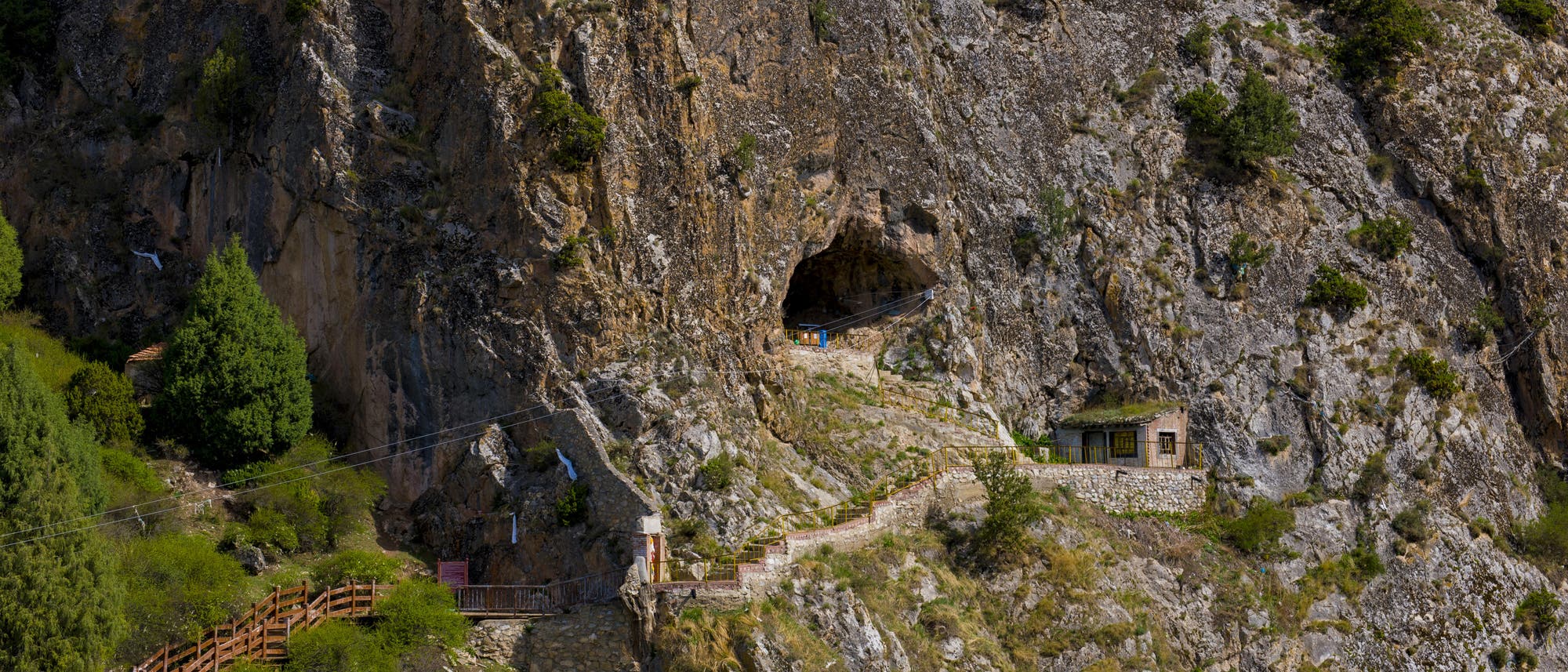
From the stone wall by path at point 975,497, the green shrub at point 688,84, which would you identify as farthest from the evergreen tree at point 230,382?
the stone wall by path at point 975,497

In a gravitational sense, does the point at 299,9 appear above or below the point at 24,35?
below

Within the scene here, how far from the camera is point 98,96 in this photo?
151 ft

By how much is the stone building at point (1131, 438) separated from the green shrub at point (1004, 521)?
22.7 feet

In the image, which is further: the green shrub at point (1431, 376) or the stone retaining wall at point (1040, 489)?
the green shrub at point (1431, 376)

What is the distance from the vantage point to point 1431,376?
48.4m

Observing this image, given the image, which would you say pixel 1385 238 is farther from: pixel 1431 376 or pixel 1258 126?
pixel 1258 126

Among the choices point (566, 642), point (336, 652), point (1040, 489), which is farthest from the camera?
point (1040, 489)

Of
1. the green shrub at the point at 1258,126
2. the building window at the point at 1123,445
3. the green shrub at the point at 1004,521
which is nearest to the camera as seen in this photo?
the green shrub at the point at 1004,521

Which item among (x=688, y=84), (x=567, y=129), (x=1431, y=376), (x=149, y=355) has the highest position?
(x=688, y=84)

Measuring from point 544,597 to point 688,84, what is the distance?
14886 millimetres

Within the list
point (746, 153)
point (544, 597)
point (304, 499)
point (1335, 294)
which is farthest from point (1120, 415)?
point (304, 499)

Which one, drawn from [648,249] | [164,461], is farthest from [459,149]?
[164,461]

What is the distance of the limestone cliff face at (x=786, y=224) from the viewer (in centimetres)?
3784

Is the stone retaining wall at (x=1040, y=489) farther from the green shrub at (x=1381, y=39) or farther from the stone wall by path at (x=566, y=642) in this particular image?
the green shrub at (x=1381, y=39)
